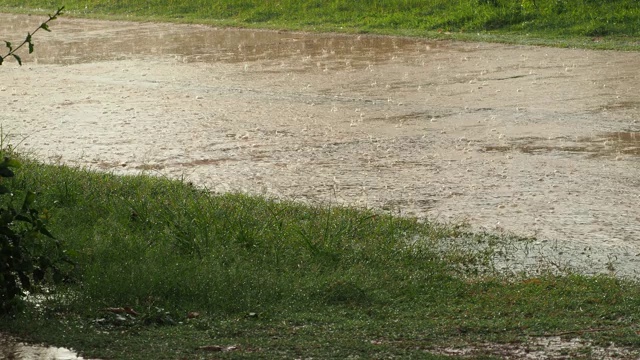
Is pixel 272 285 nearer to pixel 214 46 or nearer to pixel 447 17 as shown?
pixel 214 46

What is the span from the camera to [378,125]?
32.7 feet

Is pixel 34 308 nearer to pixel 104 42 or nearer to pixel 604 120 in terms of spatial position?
pixel 604 120

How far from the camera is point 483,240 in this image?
21.1 ft

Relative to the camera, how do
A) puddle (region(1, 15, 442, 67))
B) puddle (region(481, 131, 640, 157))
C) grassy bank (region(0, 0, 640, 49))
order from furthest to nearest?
grassy bank (region(0, 0, 640, 49))
puddle (region(1, 15, 442, 67))
puddle (region(481, 131, 640, 157))

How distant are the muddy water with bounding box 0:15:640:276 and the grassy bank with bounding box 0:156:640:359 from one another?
74 cm

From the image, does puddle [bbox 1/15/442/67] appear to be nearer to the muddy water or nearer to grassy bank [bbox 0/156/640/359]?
A: the muddy water

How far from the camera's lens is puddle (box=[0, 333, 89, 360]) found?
4.27 m

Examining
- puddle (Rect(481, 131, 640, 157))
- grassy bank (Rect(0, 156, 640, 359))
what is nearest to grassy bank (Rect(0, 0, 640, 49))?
puddle (Rect(481, 131, 640, 157))

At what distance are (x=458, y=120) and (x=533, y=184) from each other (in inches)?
94.1

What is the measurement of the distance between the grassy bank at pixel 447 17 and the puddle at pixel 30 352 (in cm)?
1076

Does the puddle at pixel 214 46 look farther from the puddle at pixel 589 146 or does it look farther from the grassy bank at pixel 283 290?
the grassy bank at pixel 283 290

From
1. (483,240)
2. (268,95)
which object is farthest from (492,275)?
(268,95)

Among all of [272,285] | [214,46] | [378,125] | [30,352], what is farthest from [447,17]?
[30,352]

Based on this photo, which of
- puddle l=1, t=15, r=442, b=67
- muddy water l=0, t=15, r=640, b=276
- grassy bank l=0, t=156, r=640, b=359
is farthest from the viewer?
puddle l=1, t=15, r=442, b=67
